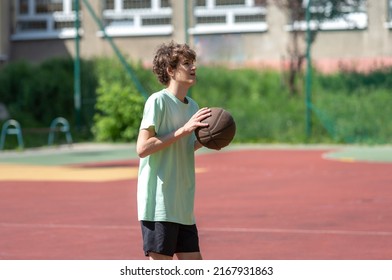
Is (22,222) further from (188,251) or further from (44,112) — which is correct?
(44,112)

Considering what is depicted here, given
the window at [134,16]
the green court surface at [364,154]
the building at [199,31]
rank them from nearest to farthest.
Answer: the green court surface at [364,154] < the building at [199,31] < the window at [134,16]

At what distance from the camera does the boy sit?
26.0 feet

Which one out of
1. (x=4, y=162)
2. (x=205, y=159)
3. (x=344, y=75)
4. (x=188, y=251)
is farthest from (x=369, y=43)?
(x=188, y=251)

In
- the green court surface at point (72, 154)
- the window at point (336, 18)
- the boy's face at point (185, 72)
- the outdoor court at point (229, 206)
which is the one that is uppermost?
the window at point (336, 18)

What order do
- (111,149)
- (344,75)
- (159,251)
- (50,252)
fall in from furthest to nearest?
(344,75)
(111,149)
(50,252)
(159,251)

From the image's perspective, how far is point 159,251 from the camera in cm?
796

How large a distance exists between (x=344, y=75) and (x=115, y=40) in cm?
1012

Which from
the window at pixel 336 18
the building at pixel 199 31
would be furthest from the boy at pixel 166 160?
the building at pixel 199 31

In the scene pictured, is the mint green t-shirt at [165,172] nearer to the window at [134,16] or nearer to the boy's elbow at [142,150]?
the boy's elbow at [142,150]

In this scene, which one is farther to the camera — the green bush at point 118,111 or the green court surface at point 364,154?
the green bush at point 118,111

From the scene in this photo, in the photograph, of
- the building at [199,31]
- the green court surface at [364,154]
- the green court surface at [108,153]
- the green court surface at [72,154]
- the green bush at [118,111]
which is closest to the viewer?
the green court surface at [364,154]

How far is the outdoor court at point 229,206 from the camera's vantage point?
1248 centimetres

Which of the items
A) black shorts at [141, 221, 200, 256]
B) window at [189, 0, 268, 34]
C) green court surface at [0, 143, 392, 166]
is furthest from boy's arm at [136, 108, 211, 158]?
window at [189, 0, 268, 34]

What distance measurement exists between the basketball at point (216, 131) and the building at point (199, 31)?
2534 centimetres
